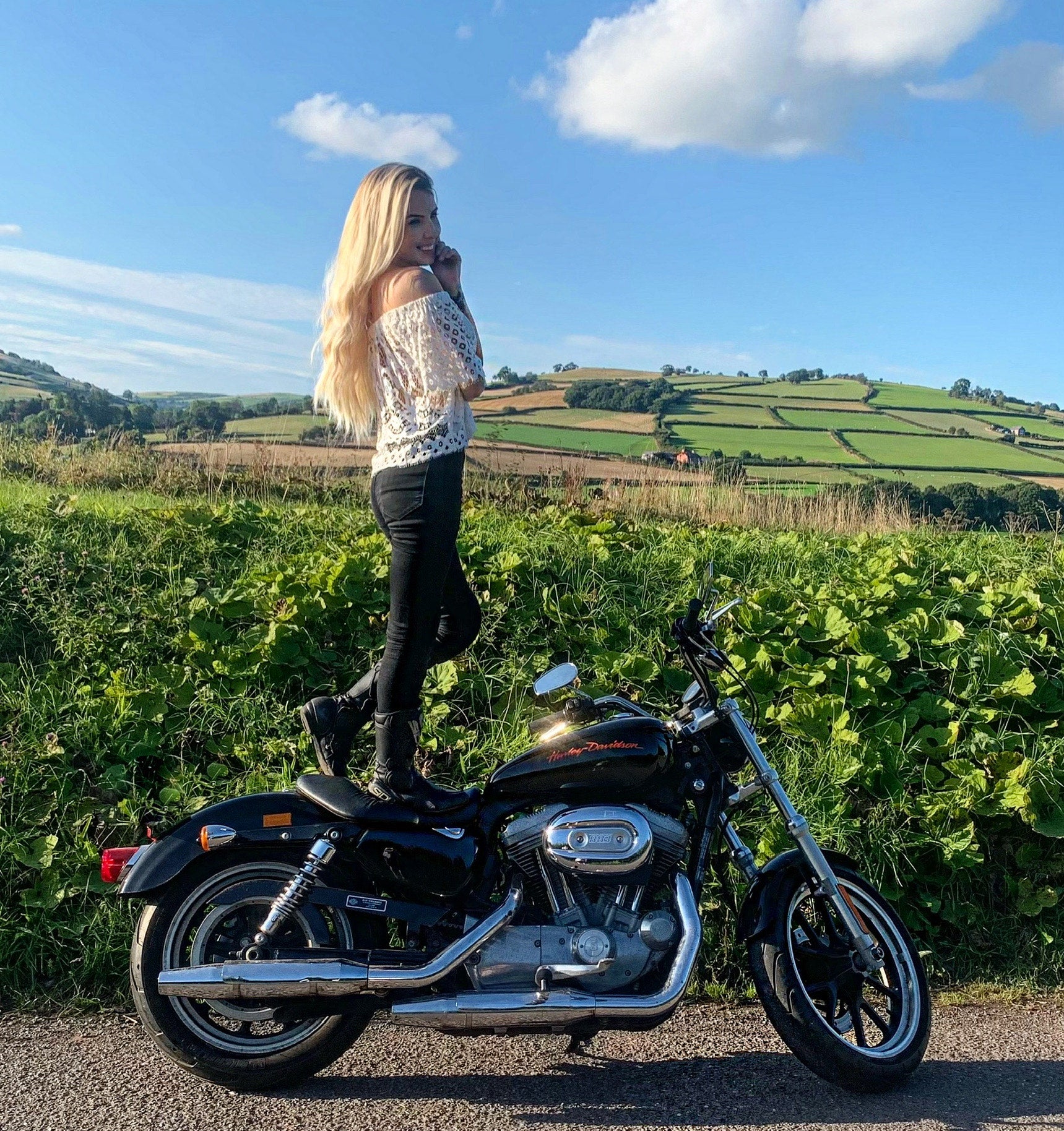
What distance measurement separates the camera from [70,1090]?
293 centimetres

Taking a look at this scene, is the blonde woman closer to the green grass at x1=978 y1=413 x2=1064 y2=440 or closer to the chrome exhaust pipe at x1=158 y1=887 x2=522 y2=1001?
the chrome exhaust pipe at x1=158 y1=887 x2=522 y2=1001

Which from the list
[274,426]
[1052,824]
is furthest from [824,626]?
[274,426]

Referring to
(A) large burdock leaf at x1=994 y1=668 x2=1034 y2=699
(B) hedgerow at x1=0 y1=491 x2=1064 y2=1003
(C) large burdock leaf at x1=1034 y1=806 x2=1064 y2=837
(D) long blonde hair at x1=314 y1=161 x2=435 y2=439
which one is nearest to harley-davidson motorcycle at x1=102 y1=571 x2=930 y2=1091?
(B) hedgerow at x1=0 y1=491 x2=1064 y2=1003

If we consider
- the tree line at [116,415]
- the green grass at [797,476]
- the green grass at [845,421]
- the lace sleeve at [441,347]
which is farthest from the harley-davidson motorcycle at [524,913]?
the green grass at [845,421]

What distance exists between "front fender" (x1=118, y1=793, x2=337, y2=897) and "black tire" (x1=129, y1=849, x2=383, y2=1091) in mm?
55

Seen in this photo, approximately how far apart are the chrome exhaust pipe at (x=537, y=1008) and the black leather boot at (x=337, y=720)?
0.85m

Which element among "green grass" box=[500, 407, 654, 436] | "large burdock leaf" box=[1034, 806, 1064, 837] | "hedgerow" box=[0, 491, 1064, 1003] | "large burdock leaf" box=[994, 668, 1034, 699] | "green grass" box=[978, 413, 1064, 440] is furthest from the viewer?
"green grass" box=[978, 413, 1064, 440]

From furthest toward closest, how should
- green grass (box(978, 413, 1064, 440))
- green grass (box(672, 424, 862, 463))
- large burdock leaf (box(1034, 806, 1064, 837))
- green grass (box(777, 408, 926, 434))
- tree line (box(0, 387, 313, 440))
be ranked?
green grass (box(978, 413, 1064, 440)), green grass (box(777, 408, 926, 434)), green grass (box(672, 424, 862, 463)), tree line (box(0, 387, 313, 440)), large burdock leaf (box(1034, 806, 1064, 837))

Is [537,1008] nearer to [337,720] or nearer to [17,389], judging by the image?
[337,720]

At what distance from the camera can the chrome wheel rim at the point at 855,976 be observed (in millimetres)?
3172

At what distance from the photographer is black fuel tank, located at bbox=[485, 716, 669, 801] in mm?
3186

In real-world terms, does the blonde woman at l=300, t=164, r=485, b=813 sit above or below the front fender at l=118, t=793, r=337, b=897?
above

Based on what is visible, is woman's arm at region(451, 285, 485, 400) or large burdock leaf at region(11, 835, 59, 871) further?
large burdock leaf at region(11, 835, 59, 871)

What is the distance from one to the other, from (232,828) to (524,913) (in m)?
0.94
